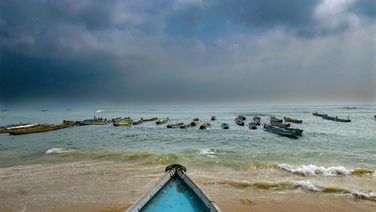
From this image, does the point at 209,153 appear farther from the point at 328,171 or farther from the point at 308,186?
the point at 308,186

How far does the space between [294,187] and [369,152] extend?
14692 mm

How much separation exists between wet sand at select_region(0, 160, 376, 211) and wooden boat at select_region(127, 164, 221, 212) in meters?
2.24

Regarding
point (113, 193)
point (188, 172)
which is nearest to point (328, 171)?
point (188, 172)

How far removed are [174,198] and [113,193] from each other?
17.2ft

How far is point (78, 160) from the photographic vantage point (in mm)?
20672

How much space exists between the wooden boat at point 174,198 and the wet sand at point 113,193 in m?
2.24

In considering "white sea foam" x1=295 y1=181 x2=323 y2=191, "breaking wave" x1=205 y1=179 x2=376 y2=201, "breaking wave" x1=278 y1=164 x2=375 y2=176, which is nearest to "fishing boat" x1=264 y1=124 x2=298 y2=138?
"breaking wave" x1=278 y1=164 x2=375 y2=176

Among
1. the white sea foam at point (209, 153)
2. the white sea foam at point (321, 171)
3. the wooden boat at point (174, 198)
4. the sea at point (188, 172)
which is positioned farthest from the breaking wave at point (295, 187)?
the white sea foam at point (209, 153)

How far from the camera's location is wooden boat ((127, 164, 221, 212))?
7430mm

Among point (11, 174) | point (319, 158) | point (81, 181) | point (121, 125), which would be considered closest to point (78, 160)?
point (11, 174)

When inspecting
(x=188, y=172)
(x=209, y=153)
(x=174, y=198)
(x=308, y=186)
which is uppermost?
(x=174, y=198)

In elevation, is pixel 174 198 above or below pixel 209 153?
above

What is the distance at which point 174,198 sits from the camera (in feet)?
27.3

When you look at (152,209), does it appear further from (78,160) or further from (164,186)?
(78,160)
